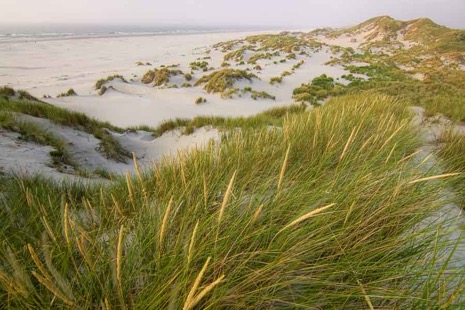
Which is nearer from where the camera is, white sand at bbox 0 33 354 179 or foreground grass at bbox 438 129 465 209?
foreground grass at bbox 438 129 465 209

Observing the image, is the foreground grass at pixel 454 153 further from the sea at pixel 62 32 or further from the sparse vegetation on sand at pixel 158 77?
the sea at pixel 62 32

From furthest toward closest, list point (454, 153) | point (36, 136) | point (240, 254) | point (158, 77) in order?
1. point (158, 77)
2. point (36, 136)
3. point (454, 153)
4. point (240, 254)

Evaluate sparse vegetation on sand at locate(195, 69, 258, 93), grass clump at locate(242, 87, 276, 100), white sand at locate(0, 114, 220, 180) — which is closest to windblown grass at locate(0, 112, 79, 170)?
white sand at locate(0, 114, 220, 180)

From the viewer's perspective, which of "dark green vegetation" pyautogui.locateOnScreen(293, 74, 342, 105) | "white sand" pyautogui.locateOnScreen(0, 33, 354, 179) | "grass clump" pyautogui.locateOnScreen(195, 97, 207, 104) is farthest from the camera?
"dark green vegetation" pyautogui.locateOnScreen(293, 74, 342, 105)

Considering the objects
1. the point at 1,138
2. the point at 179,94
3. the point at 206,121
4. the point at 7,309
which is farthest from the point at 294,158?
the point at 179,94

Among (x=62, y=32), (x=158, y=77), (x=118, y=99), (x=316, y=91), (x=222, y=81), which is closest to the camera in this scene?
(x=118, y=99)

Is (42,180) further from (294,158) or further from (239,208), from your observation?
(294,158)

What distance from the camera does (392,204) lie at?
1575 mm

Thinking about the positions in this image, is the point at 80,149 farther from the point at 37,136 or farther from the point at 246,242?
the point at 246,242

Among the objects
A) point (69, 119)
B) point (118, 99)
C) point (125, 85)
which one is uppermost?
point (125, 85)

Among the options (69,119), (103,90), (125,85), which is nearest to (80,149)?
(69,119)

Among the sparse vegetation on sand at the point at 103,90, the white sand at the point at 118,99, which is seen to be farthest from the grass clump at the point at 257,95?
the sparse vegetation on sand at the point at 103,90

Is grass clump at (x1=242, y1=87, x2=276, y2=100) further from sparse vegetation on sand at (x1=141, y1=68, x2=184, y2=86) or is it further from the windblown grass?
the windblown grass

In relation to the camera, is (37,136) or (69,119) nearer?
(37,136)
